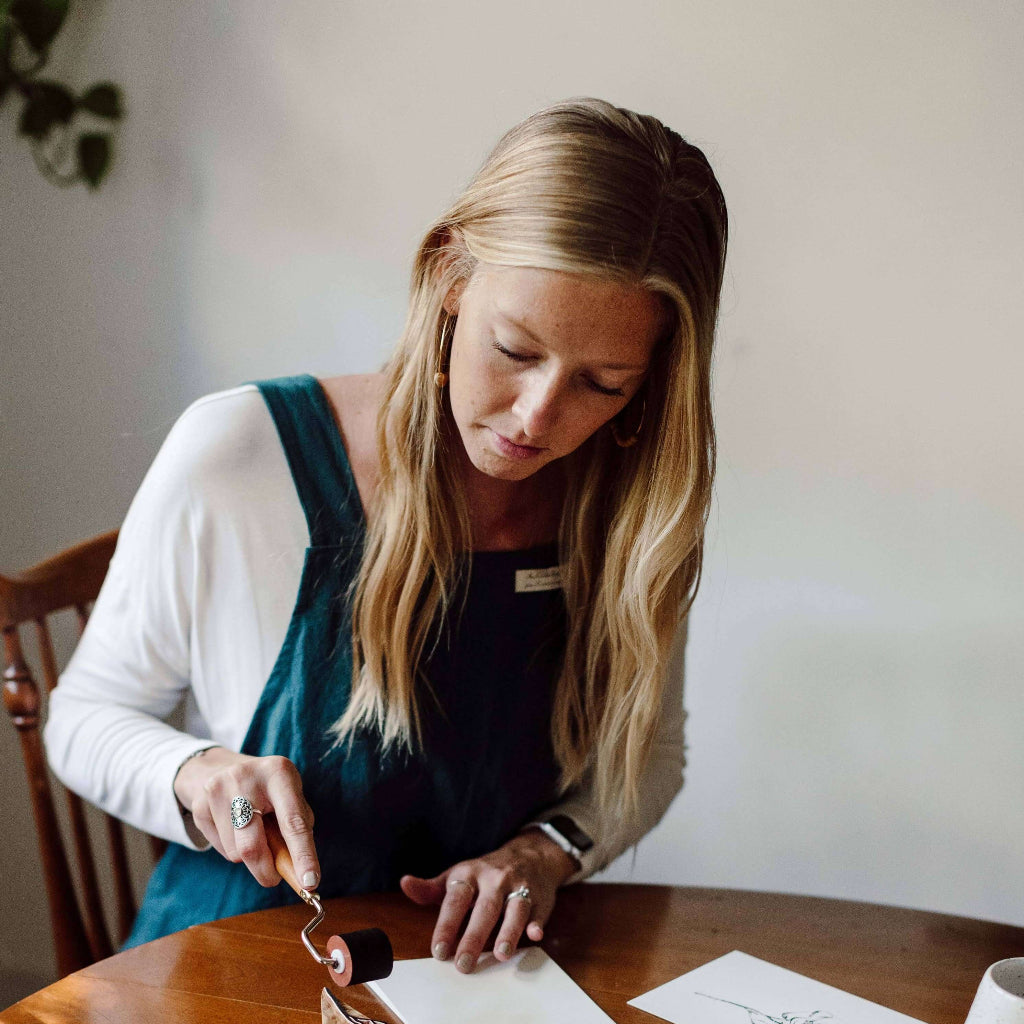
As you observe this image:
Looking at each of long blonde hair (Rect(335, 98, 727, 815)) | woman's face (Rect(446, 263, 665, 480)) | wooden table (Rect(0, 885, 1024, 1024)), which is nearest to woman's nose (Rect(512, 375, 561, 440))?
woman's face (Rect(446, 263, 665, 480))

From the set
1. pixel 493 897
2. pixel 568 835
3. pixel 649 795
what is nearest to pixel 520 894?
pixel 493 897

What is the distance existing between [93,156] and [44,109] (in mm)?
88

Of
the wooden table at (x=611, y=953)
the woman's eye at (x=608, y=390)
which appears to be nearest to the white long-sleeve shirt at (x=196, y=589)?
the wooden table at (x=611, y=953)

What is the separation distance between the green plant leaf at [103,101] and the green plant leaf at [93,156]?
0.03 meters

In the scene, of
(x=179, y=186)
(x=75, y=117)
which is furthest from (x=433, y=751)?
(x=75, y=117)

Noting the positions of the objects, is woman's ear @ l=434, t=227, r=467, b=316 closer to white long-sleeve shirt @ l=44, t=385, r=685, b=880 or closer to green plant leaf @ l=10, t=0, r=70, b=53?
white long-sleeve shirt @ l=44, t=385, r=685, b=880

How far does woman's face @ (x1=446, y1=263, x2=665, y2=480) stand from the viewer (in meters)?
0.88

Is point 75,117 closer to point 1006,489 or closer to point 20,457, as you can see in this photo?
point 20,457

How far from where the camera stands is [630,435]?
3.67ft

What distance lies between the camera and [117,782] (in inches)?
40.5

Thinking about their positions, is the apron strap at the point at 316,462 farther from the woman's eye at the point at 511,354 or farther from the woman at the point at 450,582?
the woman's eye at the point at 511,354

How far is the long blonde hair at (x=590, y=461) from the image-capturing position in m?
0.90

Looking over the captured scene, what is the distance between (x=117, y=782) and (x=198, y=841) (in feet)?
0.33

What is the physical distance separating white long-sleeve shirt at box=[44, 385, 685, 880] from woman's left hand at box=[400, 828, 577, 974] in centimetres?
8
